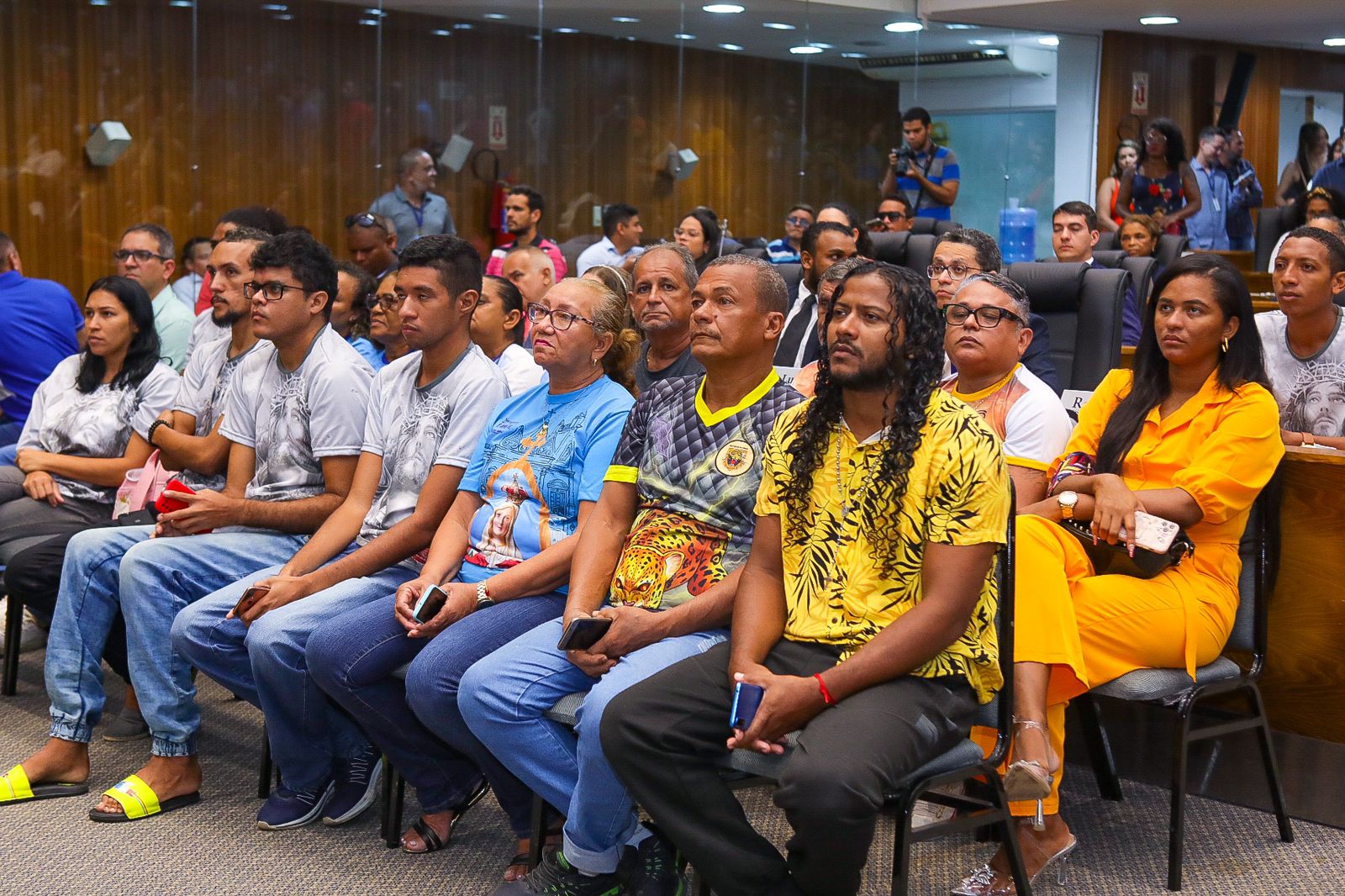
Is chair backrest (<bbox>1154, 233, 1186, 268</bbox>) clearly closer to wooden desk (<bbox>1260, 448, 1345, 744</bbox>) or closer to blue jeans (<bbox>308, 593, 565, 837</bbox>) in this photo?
wooden desk (<bbox>1260, 448, 1345, 744</bbox>)

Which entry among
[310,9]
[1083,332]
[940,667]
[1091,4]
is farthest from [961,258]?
[1091,4]

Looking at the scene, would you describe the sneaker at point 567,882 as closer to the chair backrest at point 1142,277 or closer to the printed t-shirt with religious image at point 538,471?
the printed t-shirt with religious image at point 538,471

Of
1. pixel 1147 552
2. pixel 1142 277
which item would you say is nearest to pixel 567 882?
pixel 1147 552

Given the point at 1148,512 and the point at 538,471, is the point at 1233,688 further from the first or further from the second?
the point at 538,471

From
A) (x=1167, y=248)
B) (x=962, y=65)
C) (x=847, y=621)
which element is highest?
(x=962, y=65)

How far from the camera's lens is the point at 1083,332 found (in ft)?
13.2

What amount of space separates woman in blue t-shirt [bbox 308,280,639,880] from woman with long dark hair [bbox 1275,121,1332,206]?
30.4 ft

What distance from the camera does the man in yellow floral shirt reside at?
2119 millimetres

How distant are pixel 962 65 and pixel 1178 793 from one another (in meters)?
9.05

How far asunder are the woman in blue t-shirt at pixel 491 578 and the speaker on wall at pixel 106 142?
5.78 m

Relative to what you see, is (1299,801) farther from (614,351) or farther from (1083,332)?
(614,351)

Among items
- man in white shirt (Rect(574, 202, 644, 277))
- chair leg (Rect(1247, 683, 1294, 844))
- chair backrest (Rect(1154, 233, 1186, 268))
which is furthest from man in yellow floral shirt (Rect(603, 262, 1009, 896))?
man in white shirt (Rect(574, 202, 644, 277))

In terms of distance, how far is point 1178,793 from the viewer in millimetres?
2701

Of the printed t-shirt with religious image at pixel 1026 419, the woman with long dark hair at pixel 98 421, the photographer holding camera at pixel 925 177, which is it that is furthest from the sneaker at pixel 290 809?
the photographer holding camera at pixel 925 177
